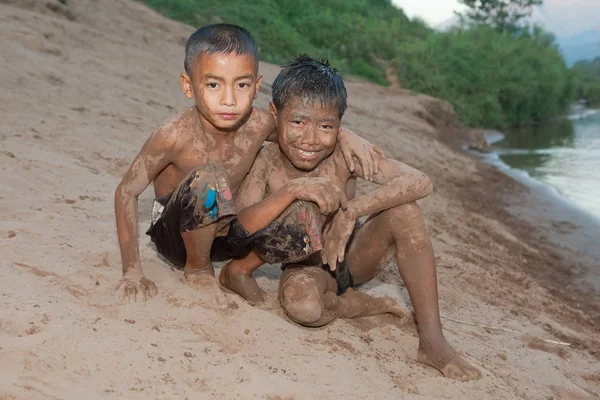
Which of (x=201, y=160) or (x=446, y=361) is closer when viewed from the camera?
(x=446, y=361)

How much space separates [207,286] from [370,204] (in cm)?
73

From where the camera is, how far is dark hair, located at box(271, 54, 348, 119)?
2.69 metres

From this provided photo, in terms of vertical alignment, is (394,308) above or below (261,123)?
below

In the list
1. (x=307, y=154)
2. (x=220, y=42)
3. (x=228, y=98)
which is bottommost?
(x=307, y=154)

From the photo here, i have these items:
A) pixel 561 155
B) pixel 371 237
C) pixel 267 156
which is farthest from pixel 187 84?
pixel 561 155

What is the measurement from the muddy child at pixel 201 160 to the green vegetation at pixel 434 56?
13714 mm

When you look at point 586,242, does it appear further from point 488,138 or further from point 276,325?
point 488,138

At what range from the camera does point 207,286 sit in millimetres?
2695

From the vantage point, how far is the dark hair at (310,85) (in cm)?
→ 269

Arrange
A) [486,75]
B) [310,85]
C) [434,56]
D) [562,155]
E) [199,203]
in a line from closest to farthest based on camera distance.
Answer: [199,203]
[310,85]
[562,155]
[434,56]
[486,75]

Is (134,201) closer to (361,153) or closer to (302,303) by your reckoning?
(302,303)

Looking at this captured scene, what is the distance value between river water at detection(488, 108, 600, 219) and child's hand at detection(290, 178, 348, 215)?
22.1 feet

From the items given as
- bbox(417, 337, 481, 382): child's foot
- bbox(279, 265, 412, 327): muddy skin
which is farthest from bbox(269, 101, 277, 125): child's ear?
bbox(417, 337, 481, 382): child's foot

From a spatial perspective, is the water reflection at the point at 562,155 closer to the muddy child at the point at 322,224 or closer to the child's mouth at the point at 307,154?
the muddy child at the point at 322,224
